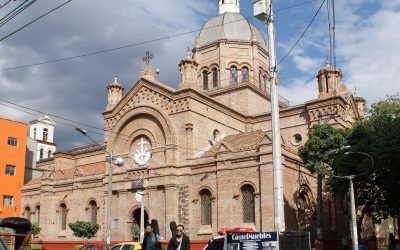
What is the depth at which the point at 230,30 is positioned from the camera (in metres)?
48.0

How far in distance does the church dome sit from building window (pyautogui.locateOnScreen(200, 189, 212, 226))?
61.7 feet

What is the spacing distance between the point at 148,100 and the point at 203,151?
636 centimetres

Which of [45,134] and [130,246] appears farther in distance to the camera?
[45,134]

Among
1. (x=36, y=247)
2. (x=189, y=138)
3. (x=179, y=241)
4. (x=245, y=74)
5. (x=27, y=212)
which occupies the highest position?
(x=245, y=74)

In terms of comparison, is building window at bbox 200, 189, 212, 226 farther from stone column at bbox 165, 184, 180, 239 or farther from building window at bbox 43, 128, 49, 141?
building window at bbox 43, 128, 49, 141

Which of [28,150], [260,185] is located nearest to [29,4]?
[260,185]

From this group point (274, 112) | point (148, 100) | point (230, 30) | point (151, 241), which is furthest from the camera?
point (230, 30)

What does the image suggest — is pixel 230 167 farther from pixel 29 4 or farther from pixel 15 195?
pixel 15 195

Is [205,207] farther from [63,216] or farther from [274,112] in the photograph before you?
[63,216]

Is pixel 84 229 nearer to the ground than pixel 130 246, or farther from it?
farther from it

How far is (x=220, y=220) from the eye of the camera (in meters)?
32.5

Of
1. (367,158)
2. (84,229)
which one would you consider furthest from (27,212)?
(367,158)

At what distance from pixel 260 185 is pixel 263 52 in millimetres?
20779

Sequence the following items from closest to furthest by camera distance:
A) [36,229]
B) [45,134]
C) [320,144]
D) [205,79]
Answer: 1. [320,144]
2. [36,229]
3. [205,79]
4. [45,134]
